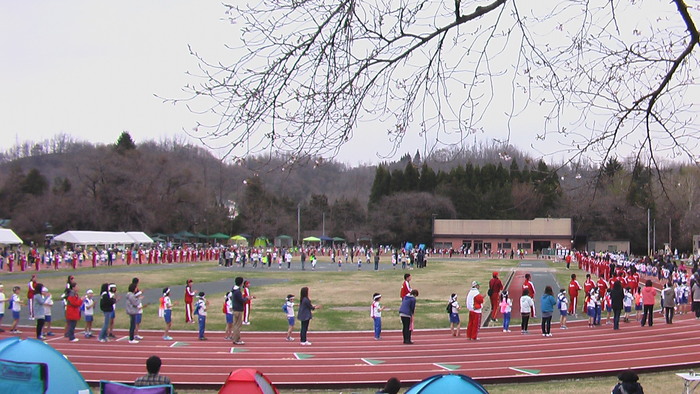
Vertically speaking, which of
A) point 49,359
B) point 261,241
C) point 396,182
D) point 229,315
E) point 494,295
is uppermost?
point 396,182

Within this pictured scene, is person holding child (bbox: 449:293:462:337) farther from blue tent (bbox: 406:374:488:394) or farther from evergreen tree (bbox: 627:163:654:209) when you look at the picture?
blue tent (bbox: 406:374:488:394)

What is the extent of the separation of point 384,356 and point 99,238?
5591 centimetres

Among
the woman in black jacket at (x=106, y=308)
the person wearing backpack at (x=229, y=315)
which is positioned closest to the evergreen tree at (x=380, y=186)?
the person wearing backpack at (x=229, y=315)

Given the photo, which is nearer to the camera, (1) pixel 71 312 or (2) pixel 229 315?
(1) pixel 71 312

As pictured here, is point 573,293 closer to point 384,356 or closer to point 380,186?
point 384,356

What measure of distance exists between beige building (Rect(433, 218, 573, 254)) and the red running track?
6937 centimetres

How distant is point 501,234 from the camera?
9275 cm

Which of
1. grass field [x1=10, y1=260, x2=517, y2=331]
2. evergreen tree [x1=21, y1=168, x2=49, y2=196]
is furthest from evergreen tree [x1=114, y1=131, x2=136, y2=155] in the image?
grass field [x1=10, y1=260, x2=517, y2=331]

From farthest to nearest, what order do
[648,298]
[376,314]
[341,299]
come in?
[341,299] < [648,298] < [376,314]

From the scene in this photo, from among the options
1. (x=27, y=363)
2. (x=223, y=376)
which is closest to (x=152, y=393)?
(x=27, y=363)

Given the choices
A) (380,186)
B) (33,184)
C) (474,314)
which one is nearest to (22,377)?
(474,314)

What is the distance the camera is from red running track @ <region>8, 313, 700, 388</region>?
1423cm

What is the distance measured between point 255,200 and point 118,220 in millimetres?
24321

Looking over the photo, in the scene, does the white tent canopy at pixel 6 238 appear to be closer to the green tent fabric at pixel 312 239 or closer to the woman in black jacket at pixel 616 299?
the green tent fabric at pixel 312 239
